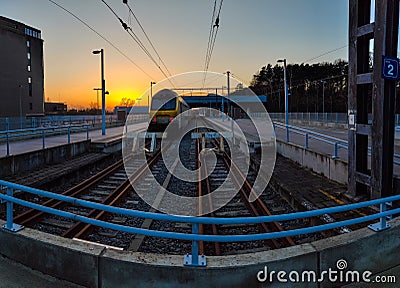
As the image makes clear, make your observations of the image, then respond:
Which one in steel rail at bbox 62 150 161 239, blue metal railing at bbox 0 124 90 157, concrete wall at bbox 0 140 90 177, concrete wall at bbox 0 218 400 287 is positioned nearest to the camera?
concrete wall at bbox 0 218 400 287

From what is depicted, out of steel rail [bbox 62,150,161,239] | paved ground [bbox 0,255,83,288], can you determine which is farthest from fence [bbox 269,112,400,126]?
paved ground [bbox 0,255,83,288]

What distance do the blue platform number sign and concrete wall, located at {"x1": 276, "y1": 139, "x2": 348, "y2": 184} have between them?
3.27 m

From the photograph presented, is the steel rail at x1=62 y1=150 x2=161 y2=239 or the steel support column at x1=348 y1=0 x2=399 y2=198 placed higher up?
the steel support column at x1=348 y1=0 x2=399 y2=198

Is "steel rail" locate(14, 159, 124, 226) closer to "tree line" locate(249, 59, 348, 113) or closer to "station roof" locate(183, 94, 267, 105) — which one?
"tree line" locate(249, 59, 348, 113)

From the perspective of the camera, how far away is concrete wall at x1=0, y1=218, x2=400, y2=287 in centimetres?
339

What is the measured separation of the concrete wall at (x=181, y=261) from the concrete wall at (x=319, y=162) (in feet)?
17.3

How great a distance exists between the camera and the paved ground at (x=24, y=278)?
3.52 meters

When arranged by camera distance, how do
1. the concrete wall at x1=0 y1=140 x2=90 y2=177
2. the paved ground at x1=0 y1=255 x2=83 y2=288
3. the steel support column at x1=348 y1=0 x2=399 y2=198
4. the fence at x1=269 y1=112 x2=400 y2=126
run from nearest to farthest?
the paved ground at x1=0 y1=255 x2=83 y2=288 → the steel support column at x1=348 y1=0 x2=399 y2=198 → the concrete wall at x1=0 y1=140 x2=90 y2=177 → the fence at x1=269 y1=112 x2=400 y2=126

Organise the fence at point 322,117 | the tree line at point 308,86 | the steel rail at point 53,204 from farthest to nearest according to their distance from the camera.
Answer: the tree line at point 308,86 → the fence at point 322,117 → the steel rail at point 53,204

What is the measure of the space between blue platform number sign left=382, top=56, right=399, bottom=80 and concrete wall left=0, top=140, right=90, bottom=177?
33.9 feet

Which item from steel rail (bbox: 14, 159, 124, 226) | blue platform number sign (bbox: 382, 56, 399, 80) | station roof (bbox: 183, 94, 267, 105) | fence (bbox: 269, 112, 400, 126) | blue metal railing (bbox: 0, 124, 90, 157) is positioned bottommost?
steel rail (bbox: 14, 159, 124, 226)

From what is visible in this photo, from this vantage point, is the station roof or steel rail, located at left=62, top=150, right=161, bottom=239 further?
the station roof

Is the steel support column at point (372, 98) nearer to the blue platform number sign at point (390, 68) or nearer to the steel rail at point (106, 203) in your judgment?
the blue platform number sign at point (390, 68)

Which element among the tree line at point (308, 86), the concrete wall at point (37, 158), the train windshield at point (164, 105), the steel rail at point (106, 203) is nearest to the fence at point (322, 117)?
the tree line at point (308, 86)
